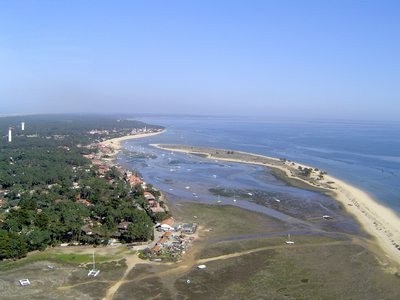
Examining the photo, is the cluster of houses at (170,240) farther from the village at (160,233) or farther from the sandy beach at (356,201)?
the sandy beach at (356,201)

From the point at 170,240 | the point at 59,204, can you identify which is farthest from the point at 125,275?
the point at 59,204

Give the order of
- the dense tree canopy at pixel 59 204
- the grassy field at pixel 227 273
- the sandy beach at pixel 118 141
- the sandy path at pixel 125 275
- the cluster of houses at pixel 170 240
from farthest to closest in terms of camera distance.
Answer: the sandy beach at pixel 118 141
the dense tree canopy at pixel 59 204
the cluster of houses at pixel 170 240
the grassy field at pixel 227 273
the sandy path at pixel 125 275

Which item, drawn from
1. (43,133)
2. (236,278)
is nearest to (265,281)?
(236,278)

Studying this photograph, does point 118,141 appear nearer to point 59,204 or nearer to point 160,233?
point 59,204

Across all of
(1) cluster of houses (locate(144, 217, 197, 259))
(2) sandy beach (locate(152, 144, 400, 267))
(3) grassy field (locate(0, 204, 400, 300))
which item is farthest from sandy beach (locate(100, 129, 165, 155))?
(3) grassy field (locate(0, 204, 400, 300))

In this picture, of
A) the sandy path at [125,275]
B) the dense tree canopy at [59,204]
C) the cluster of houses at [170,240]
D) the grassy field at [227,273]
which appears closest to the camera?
the sandy path at [125,275]

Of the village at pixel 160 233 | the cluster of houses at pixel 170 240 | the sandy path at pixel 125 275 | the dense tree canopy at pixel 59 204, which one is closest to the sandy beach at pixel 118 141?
the dense tree canopy at pixel 59 204

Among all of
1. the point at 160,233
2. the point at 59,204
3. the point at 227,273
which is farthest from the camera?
the point at 59,204

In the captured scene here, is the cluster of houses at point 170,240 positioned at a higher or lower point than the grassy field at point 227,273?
higher
